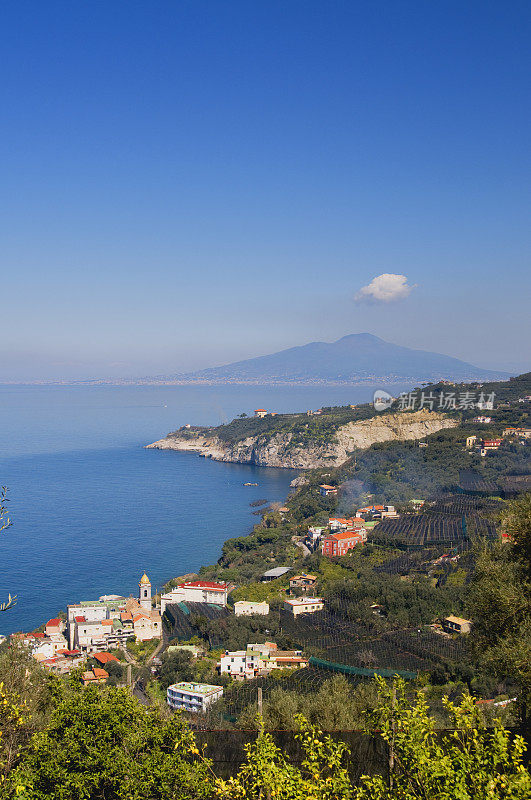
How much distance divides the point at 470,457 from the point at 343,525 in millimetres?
9478

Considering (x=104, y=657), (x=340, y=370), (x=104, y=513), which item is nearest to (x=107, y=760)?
(x=104, y=657)

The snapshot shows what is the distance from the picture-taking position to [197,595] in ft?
50.4

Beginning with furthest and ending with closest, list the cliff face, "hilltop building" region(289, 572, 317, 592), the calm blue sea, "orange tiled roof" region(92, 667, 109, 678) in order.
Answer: the cliff face → the calm blue sea → "hilltop building" region(289, 572, 317, 592) → "orange tiled roof" region(92, 667, 109, 678)

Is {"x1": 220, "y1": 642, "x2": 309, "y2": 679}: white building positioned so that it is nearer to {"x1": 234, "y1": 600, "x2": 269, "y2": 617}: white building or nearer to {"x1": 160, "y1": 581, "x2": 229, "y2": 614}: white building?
{"x1": 234, "y1": 600, "x2": 269, "y2": 617}: white building

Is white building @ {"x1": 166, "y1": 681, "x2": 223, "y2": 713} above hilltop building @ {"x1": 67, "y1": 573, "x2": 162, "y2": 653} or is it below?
above

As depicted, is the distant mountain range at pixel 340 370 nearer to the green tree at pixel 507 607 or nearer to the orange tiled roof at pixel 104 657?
the orange tiled roof at pixel 104 657

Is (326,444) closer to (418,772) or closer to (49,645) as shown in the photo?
(49,645)

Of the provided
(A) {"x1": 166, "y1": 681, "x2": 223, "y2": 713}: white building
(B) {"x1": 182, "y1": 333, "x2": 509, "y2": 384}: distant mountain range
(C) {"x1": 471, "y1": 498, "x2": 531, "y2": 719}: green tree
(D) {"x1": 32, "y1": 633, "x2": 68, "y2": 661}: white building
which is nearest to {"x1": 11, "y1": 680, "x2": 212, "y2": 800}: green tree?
(C) {"x1": 471, "y1": 498, "x2": 531, "y2": 719}: green tree

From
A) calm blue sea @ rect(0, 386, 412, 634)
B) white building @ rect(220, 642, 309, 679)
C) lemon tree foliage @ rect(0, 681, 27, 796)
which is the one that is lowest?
calm blue sea @ rect(0, 386, 412, 634)

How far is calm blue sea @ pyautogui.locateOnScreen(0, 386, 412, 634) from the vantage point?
17859 mm

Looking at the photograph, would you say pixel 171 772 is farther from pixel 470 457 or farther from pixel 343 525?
pixel 470 457

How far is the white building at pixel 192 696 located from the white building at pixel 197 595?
5.48m

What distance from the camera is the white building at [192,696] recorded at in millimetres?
8938

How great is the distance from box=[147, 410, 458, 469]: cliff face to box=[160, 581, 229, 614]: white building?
23451 millimetres
